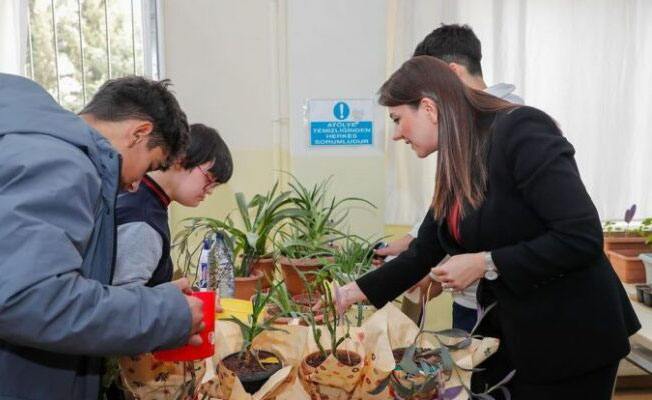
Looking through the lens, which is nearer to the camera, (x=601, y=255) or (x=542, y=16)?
(x=601, y=255)

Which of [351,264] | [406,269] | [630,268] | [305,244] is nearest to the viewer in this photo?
[406,269]

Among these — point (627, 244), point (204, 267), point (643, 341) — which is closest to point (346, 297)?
point (204, 267)

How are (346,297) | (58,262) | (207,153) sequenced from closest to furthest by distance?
(58,262), (346,297), (207,153)

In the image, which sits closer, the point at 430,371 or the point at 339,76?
the point at 430,371

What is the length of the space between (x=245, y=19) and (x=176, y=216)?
1167mm

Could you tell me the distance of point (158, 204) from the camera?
1.59m

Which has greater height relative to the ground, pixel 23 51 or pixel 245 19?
pixel 245 19

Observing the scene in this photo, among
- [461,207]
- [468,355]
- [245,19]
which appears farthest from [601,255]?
[245,19]

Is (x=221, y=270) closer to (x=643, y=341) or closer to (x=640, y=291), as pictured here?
(x=643, y=341)

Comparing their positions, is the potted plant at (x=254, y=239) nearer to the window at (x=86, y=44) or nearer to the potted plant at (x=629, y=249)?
the window at (x=86, y=44)

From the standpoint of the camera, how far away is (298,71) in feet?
9.69

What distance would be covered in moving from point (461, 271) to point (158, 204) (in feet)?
2.83

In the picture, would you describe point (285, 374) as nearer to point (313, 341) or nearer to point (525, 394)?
point (313, 341)

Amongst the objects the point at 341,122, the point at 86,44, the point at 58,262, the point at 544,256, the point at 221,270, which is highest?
the point at 86,44
